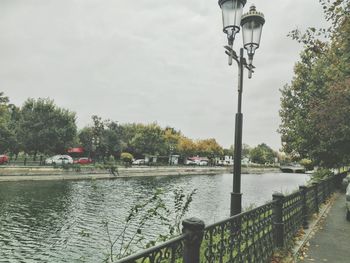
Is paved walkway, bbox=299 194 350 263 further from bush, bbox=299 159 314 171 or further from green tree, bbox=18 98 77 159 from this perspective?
green tree, bbox=18 98 77 159

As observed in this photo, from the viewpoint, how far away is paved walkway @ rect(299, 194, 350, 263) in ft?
21.7

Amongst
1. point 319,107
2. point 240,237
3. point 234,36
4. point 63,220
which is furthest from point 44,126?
point 240,237

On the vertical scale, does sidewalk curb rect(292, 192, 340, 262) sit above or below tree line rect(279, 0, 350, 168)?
below

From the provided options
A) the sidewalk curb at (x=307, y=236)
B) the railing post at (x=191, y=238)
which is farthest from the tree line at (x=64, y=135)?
the railing post at (x=191, y=238)

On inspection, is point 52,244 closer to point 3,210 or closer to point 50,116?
point 3,210

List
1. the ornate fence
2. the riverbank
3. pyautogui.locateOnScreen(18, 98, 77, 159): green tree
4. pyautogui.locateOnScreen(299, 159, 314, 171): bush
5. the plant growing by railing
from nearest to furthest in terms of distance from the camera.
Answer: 1. the ornate fence
2. the plant growing by railing
3. pyautogui.locateOnScreen(299, 159, 314, 171): bush
4. the riverbank
5. pyautogui.locateOnScreen(18, 98, 77, 159): green tree

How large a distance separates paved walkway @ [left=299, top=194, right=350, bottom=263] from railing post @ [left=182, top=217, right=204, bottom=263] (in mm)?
4426

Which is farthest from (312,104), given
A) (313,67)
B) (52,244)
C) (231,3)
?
(52,244)

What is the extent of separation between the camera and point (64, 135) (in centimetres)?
5000

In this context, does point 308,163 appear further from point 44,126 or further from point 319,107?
point 44,126

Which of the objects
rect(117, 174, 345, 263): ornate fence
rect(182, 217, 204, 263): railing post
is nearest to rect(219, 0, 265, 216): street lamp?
rect(117, 174, 345, 263): ornate fence

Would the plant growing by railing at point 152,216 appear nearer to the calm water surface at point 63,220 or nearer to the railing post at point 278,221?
the calm water surface at point 63,220

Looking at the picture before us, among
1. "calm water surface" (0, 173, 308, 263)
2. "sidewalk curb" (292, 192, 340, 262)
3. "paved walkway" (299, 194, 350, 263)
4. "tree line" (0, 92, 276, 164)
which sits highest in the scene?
"tree line" (0, 92, 276, 164)

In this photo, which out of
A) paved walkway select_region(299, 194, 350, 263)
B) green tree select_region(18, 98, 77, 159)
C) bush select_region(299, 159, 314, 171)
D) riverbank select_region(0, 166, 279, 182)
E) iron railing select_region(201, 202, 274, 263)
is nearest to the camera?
iron railing select_region(201, 202, 274, 263)
